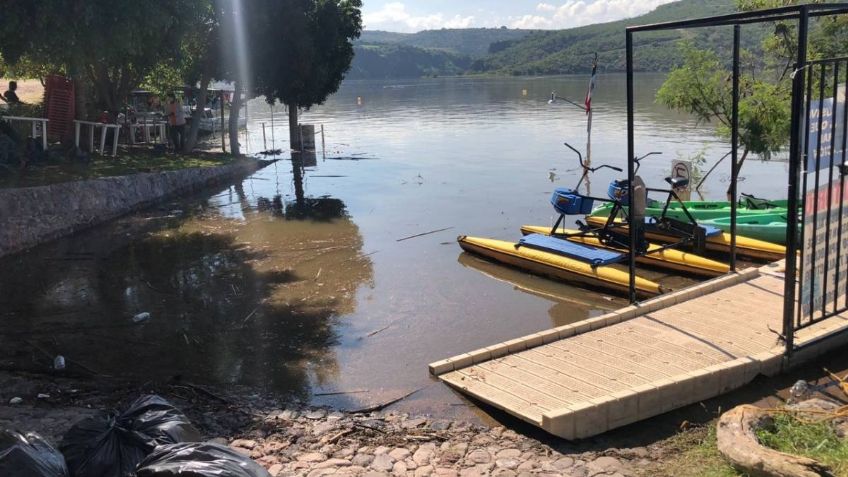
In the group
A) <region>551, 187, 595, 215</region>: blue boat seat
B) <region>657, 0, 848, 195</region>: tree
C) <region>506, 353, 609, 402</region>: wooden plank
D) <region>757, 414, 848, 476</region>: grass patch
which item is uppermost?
<region>657, 0, 848, 195</region>: tree

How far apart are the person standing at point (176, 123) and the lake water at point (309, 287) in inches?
140

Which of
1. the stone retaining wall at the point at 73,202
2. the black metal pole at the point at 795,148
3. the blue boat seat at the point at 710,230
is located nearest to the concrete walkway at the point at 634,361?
the black metal pole at the point at 795,148

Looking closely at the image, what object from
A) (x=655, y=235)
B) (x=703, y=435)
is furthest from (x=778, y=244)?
(x=703, y=435)

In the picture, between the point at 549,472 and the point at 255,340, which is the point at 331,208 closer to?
the point at 255,340

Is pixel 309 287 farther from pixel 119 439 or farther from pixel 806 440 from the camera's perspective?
pixel 806 440

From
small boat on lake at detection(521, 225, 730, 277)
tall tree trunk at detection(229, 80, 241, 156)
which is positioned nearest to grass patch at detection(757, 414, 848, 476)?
small boat on lake at detection(521, 225, 730, 277)

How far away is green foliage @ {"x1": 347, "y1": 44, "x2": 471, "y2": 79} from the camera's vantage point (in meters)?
177

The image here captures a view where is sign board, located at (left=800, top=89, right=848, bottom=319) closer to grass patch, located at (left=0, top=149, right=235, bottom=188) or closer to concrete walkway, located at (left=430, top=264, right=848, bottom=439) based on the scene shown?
concrete walkway, located at (left=430, top=264, right=848, bottom=439)

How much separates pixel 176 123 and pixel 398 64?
163258 mm

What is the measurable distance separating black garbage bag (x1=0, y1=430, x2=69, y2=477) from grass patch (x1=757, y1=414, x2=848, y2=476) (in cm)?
418

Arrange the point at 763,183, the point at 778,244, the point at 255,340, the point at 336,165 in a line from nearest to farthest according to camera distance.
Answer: the point at 255,340
the point at 778,244
the point at 763,183
the point at 336,165

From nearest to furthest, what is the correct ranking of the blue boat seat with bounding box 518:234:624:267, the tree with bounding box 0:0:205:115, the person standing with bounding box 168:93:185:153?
the blue boat seat with bounding box 518:234:624:267 → the tree with bounding box 0:0:205:115 → the person standing with bounding box 168:93:185:153

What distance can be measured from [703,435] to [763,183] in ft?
54.5

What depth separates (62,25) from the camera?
12680mm
